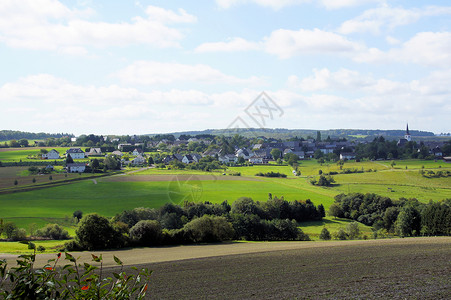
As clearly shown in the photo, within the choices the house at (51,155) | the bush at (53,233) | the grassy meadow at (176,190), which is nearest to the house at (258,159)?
the grassy meadow at (176,190)

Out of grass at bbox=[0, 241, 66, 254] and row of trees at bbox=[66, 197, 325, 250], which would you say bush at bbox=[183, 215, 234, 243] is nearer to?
row of trees at bbox=[66, 197, 325, 250]

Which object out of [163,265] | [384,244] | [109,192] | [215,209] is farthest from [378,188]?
[163,265]

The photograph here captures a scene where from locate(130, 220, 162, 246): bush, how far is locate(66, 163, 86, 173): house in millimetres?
48475

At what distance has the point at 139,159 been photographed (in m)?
99.2

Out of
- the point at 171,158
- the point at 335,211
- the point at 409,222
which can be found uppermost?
the point at 171,158

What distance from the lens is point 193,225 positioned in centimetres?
3606

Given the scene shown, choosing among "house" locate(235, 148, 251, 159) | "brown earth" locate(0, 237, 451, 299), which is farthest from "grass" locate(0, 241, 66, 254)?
"house" locate(235, 148, 251, 159)

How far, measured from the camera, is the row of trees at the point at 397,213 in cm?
4103

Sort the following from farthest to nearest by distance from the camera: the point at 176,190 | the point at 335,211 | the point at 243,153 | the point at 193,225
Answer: the point at 243,153 < the point at 176,190 < the point at 335,211 < the point at 193,225

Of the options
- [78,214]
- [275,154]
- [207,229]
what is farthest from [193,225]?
[275,154]

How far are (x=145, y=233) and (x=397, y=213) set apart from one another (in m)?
35.1

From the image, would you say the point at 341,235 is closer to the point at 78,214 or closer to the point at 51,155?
the point at 78,214

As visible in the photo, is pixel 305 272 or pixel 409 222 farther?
pixel 409 222

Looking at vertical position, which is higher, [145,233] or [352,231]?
[145,233]
